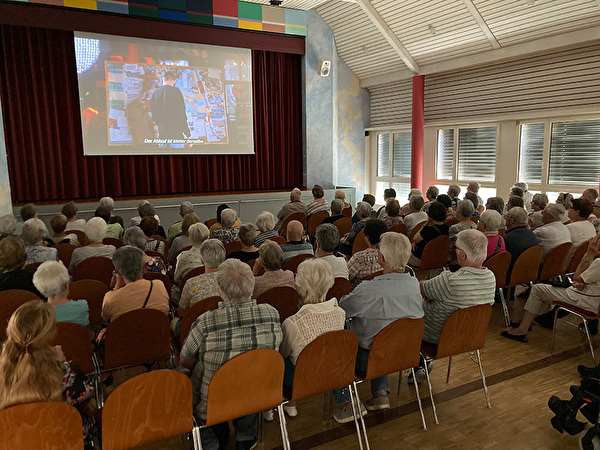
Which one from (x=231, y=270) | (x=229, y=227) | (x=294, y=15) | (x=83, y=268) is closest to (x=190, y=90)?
(x=294, y=15)

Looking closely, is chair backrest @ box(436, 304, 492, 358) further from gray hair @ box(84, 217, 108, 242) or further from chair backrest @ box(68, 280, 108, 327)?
gray hair @ box(84, 217, 108, 242)

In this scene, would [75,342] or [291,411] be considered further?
[291,411]

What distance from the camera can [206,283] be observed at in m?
3.32

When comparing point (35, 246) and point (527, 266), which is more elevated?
point (35, 246)

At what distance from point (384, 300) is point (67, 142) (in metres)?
8.20

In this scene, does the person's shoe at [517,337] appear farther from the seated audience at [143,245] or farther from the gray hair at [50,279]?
the gray hair at [50,279]

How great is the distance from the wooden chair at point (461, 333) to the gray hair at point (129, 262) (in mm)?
2103

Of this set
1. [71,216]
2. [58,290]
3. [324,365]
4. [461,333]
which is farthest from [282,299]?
[71,216]

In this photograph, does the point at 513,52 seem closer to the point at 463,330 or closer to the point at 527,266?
the point at 527,266

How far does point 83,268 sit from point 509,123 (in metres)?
8.74

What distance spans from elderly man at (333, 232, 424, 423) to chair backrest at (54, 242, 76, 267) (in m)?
3.23

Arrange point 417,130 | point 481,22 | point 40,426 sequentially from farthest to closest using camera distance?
point 417,130 → point 481,22 → point 40,426

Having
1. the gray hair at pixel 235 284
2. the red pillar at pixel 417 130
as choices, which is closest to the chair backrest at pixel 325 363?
the gray hair at pixel 235 284

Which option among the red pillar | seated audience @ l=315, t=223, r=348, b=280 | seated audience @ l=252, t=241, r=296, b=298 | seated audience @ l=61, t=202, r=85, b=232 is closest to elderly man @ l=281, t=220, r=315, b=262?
seated audience @ l=315, t=223, r=348, b=280
